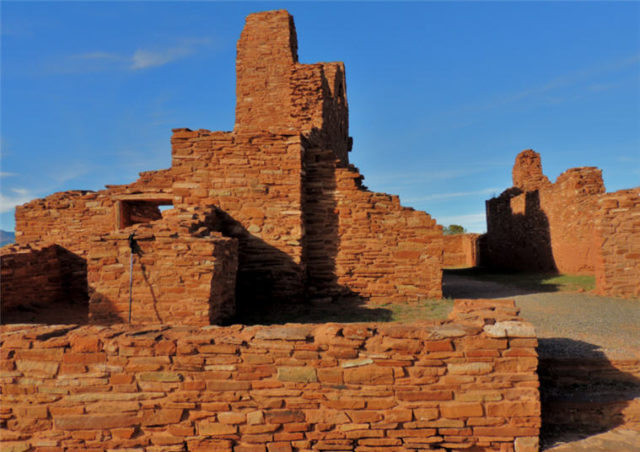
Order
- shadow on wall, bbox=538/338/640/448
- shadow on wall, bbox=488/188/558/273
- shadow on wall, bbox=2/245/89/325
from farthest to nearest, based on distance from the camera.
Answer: shadow on wall, bbox=488/188/558/273
shadow on wall, bbox=2/245/89/325
shadow on wall, bbox=538/338/640/448

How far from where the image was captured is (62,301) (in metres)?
11.7

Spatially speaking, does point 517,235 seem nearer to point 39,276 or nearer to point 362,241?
point 362,241

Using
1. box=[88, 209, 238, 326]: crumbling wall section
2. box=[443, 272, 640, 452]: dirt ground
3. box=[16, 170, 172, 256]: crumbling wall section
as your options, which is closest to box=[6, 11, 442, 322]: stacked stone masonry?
box=[88, 209, 238, 326]: crumbling wall section

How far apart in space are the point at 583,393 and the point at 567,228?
12.0m

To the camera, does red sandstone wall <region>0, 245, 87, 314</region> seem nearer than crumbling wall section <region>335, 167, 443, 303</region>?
No

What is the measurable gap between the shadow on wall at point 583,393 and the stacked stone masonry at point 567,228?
5746 mm

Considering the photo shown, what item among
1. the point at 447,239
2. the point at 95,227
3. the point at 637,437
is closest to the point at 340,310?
the point at 637,437

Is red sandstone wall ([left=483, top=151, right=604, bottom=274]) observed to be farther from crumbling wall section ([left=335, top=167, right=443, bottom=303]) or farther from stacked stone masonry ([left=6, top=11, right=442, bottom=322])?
stacked stone masonry ([left=6, top=11, right=442, bottom=322])

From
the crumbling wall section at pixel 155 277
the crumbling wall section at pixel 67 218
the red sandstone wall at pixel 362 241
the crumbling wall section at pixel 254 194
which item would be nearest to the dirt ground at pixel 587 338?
the red sandstone wall at pixel 362 241

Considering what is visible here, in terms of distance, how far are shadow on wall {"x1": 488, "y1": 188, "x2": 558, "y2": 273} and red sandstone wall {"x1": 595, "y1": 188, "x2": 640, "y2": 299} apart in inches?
252

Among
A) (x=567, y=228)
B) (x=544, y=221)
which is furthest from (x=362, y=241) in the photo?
(x=544, y=221)

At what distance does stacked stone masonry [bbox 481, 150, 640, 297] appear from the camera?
32.4ft

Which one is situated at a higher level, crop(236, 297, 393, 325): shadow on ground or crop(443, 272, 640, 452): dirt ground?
crop(236, 297, 393, 325): shadow on ground

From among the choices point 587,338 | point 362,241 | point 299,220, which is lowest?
point 587,338
